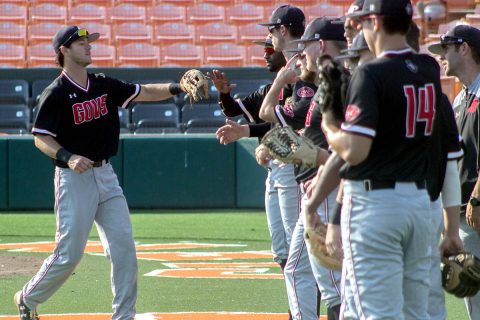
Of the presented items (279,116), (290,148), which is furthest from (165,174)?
(290,148)

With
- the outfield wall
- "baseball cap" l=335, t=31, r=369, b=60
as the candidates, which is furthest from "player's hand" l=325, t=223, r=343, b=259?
the outfield wall

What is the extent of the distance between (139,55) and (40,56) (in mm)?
1622

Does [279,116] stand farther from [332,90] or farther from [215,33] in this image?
[215,33]

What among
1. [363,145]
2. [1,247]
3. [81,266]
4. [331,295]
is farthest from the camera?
[1,247]

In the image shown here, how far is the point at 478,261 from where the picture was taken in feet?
14.3

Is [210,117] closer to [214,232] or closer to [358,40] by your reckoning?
[214,232]

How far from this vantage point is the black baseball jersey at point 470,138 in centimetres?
527

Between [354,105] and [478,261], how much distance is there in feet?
3.60

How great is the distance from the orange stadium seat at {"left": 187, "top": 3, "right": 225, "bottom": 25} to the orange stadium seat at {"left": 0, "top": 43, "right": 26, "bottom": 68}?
123 inches

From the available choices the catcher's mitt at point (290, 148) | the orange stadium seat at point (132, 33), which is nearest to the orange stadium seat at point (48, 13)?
the orange stadium seat at point (132, 33)

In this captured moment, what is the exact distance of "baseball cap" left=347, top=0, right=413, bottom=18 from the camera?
12.4 feet

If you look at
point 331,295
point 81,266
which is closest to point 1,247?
point 81,266

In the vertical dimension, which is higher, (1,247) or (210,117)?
(210,117)

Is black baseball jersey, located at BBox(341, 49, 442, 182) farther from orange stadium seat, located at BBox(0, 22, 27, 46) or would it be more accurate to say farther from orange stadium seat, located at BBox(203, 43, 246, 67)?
orange stadium seat, located at BBox(0, 22, 27, 46)
